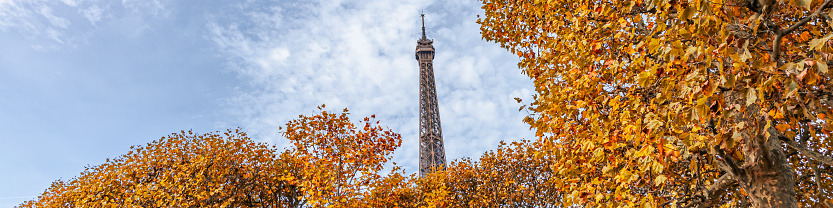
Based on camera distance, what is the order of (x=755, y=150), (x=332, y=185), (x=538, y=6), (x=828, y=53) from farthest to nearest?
(x=332, y=185) → (x=538, y=6) → (x=755, y=150) → (x=828, y=53)

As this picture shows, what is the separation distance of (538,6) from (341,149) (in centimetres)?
712

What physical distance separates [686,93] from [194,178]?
14754 mm

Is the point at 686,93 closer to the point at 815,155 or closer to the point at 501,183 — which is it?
the point at 815,155

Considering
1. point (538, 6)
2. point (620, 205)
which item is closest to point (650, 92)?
point (620, 205)

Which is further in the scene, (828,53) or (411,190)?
(411,190)

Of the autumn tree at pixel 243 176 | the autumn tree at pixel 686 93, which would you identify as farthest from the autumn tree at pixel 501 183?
the autumn tree at pixel 686 93

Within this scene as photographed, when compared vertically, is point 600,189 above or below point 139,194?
below

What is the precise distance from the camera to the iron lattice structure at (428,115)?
54281mm

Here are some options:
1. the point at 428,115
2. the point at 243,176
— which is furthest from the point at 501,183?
the point at 428,115

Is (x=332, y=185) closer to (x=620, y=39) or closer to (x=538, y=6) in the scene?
(x=538, y=6)

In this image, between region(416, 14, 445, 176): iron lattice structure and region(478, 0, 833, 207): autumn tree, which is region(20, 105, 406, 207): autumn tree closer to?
region(478, 0, 833, 207): autumn tree

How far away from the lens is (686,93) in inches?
150

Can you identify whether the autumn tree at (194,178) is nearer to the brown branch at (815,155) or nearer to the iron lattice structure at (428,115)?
the brown branch at (815,155)

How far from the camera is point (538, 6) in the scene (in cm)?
718
